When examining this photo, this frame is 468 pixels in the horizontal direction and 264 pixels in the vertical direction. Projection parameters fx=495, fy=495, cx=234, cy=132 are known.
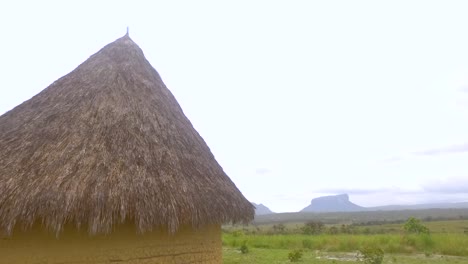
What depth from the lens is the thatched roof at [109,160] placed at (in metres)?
4.75

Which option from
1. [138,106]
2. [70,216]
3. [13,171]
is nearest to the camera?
[70,216]

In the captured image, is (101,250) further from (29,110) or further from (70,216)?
(29,110)

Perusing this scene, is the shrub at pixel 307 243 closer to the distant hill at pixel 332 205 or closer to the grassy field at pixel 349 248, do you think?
the grassy field at pixel 349 248

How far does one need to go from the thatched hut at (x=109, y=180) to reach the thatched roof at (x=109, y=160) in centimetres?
1

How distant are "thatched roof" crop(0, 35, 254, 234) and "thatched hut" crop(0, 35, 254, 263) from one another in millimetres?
12

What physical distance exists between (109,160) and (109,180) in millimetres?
285

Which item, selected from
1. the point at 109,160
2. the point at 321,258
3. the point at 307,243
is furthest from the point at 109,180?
the point at 307,243

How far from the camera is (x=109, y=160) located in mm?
5152

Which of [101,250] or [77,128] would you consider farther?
[77,128]

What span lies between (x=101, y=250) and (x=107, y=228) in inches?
15.5

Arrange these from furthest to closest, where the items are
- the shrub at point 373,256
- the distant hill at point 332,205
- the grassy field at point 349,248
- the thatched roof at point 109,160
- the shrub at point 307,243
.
Answer: 1. the distant hill at point 332,205
2. the shrub at point 307,243
3. the grassy field at point 349,248
4. the shrub at point 373,256
5. the thatched roof at point 109,160

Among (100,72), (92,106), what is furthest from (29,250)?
(100,72)

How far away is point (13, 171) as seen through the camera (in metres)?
5.19

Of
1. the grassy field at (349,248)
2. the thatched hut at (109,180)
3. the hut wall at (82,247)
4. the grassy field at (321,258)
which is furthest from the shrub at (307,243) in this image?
the hut wall at (82,247)
